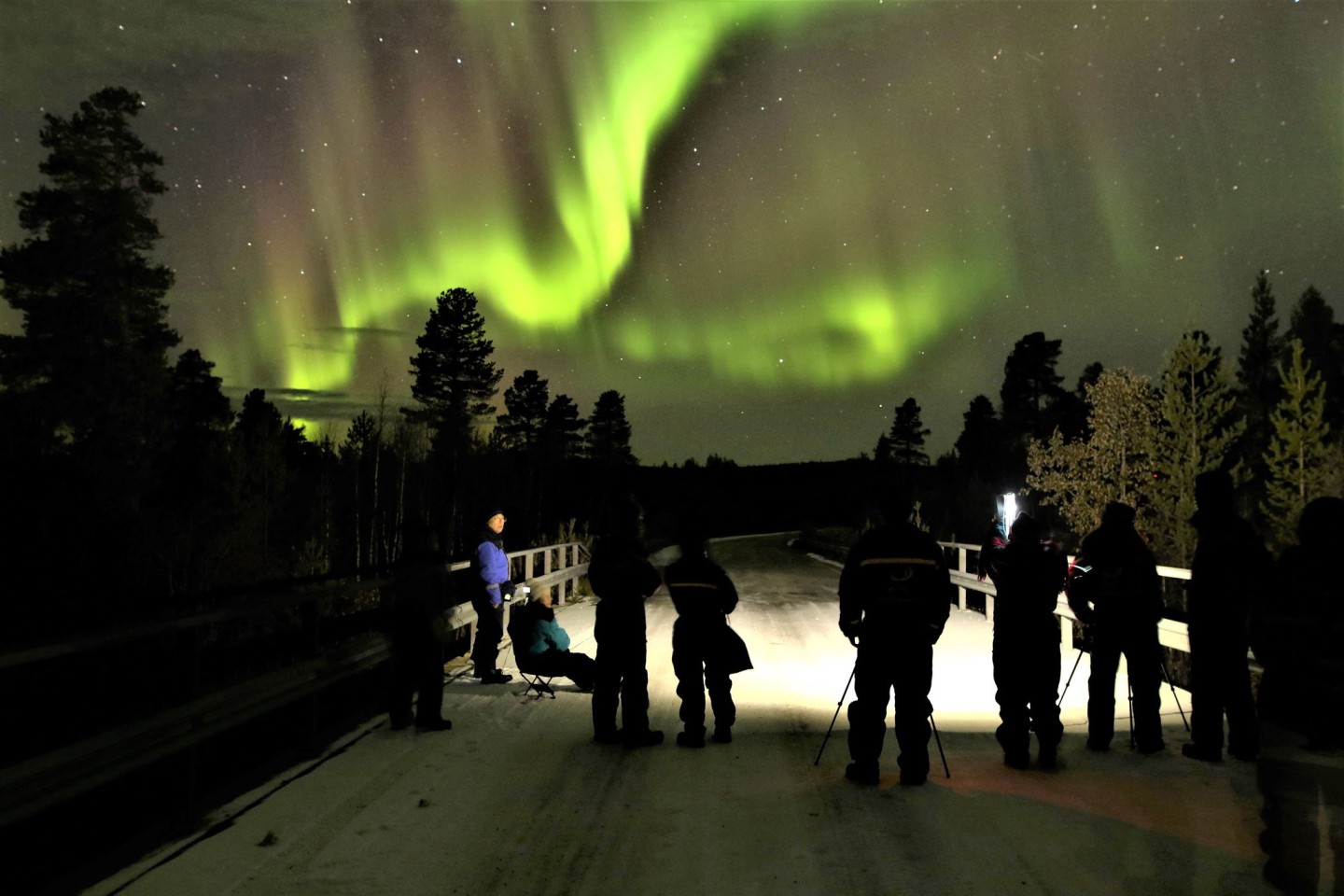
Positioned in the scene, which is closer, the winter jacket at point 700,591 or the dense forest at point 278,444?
the winter jacket at point 700,591

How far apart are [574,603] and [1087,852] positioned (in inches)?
579

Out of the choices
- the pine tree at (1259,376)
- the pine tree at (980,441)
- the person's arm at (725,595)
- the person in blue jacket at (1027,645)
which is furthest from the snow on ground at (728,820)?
the pine tree at (980,441)

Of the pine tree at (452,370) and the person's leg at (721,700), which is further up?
the pine tree at (452,370)

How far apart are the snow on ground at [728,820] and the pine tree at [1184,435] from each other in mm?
46801

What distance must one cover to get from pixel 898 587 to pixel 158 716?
4.26 m

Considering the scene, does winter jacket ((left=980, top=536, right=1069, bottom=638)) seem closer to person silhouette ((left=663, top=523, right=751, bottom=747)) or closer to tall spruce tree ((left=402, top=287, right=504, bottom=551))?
person silhouette ((left=663, top=523, right=751, bottom=747))

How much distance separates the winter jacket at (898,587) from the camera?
6.23 m

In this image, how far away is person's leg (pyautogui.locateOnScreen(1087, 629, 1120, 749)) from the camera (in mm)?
7168

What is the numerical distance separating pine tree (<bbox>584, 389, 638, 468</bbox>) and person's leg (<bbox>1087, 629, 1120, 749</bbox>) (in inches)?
4004

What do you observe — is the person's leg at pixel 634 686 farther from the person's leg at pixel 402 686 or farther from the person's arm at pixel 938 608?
the person's arm at pixel 938 608

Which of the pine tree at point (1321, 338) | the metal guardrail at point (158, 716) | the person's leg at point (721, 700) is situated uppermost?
the pine tree at point (1321, 338)

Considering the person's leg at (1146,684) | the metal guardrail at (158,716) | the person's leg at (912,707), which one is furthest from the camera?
the person's leg at (1146,684)

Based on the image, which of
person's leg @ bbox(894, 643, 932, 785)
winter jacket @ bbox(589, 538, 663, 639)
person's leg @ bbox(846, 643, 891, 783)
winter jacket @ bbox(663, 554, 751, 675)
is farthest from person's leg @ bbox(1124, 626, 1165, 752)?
winter jacket @ bbox(589, 538, 663, 639)

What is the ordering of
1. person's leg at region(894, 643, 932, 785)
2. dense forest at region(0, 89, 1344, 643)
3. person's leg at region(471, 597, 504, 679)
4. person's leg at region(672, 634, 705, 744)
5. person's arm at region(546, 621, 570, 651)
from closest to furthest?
person's leg at region(894, 643, 932, 785)
person's leg at region(672, 634, 705, 744)
person's arm at region(546, 621, 570, 651)
person's leg at region(471, 597, 504, 679)
dense forest at region(0, 89, 1344, 643)
